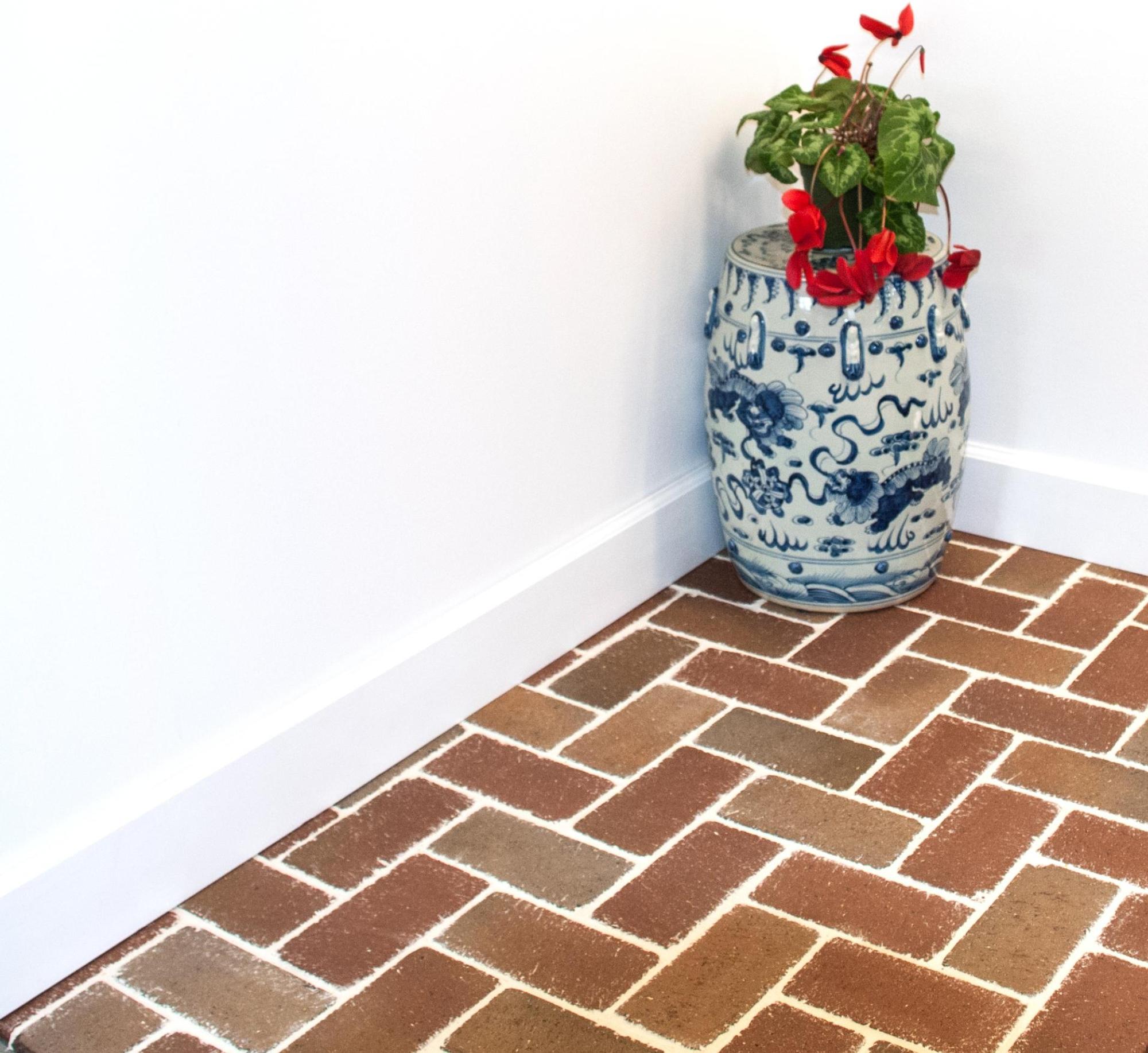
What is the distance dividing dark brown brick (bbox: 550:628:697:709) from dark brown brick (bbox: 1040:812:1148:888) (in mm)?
704

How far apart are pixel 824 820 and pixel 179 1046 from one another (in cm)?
90

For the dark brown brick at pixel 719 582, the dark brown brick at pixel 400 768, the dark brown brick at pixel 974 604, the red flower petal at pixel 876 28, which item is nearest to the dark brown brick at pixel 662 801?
the dark brown brick at pixel 400 768

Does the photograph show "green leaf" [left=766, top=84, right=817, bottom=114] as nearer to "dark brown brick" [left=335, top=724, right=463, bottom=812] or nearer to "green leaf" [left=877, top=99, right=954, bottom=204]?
"green leaf" [left=877, top=99, right=954, bottom=204]

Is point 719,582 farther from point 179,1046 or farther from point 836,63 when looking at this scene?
point 179,1046

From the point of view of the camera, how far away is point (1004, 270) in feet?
8.75

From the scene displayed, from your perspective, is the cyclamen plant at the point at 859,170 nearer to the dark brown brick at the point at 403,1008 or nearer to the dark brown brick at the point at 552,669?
the dark brown brick at the point at 552,669

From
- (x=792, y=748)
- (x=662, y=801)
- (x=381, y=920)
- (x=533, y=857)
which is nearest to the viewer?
(x=381, y=920)

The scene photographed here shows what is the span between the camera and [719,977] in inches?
69.7

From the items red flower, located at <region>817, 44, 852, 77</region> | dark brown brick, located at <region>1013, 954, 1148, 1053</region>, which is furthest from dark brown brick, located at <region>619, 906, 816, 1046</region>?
red flower, located at <region>817, 44, 852, 77</region>

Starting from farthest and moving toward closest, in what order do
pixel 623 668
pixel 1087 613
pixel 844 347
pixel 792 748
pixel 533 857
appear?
1. pixel 1087 613
2. pixel 623 668
3. pixel 844 347
4. pixel 792 748
5. pixel 533 857

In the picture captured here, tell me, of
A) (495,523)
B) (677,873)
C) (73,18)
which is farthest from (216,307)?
(677,873)

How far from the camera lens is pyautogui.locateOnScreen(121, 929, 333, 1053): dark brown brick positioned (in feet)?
5.68

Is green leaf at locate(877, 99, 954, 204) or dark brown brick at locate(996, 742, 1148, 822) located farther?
green leaf at locate(877, 99, 954, 204)

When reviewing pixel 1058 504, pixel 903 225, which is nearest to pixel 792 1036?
pixel 903 225
